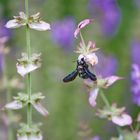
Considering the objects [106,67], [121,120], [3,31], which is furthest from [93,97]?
[3,31]

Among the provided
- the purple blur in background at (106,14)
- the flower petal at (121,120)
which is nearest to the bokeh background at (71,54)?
the purple blur in background at (106,14)

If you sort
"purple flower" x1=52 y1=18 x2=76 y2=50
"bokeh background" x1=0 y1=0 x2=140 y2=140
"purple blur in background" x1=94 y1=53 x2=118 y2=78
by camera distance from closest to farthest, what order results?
"purple blur in background" x1=94 y1=53 x2=118 y2=78
"bokeh background" x1=0 y1=0 x2=140 y2=140
"purple flower" x1=52 y1=18 x2=76 y2=50

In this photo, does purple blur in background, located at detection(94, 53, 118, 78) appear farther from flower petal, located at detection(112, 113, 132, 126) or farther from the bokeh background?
flower petal, located at detection(112, 113, 132, 126)

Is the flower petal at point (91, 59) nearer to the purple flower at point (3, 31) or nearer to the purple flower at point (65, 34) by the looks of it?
the purple flower at point (3, 31)

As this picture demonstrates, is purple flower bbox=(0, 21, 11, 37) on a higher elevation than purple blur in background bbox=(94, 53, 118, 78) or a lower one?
higher

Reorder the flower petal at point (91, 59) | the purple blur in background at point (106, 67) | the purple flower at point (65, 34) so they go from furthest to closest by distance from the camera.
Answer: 1. the purple flower at point (65, 34)
2. the purple blur in background at point (106, 67)
3. the flower petal at point (91, 59)

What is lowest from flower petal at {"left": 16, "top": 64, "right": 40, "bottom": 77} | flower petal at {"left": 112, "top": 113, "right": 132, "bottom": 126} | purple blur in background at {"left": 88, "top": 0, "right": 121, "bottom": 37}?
flower petal at {"left": 112, "top": 113, "right": 132, "bottom": 126}

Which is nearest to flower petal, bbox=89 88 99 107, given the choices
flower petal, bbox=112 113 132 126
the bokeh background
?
flower petal, bbox=112 113 132 126

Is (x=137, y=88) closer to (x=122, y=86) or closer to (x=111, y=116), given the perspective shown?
(x=111, y=116)

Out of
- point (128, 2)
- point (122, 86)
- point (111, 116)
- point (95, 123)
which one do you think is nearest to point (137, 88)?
point (111, 116)
